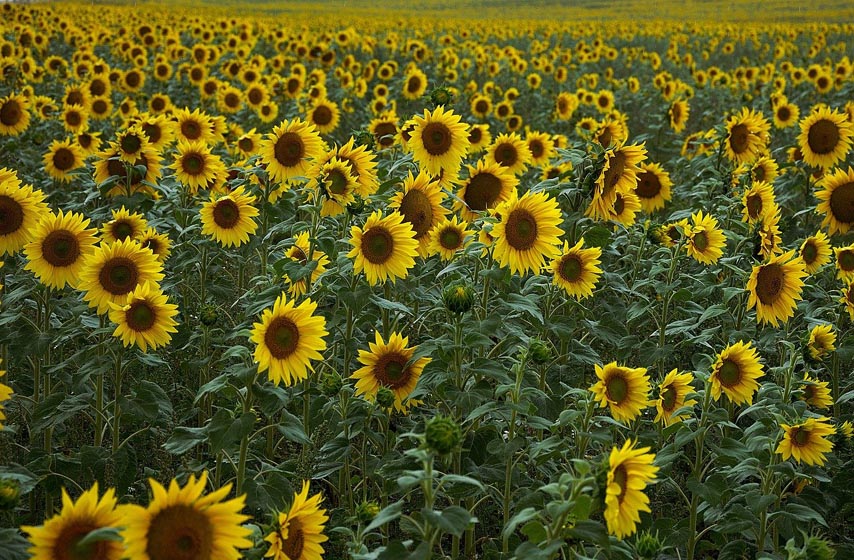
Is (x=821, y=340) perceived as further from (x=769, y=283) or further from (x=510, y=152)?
(x=510, y=152)

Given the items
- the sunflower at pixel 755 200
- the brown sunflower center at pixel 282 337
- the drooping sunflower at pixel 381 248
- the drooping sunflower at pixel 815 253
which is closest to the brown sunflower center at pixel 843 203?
the sunflower at pixel 755 200

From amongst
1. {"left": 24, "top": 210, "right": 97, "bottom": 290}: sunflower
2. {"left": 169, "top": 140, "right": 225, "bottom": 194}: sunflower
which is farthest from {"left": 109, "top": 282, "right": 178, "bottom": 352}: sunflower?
{"left": 169, "top": 140, "right": 225, "bottom": 194}: sunflower

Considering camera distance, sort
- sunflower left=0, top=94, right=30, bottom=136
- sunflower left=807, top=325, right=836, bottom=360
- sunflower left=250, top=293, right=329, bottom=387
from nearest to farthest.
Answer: sunflower left=250, top=293, right=329, bottom=387 < sunflower left=807, top=325, right=836, bottom=360 < sunflower left=0, top=94, right=30, bottom=136

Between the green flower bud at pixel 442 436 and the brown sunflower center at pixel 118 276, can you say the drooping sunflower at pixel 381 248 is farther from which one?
the green flower bud at pixel 442 436

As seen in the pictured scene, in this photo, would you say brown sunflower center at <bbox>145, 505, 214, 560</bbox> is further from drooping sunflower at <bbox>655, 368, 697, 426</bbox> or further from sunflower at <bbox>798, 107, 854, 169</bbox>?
sunflower at <bbox>798, 107, 854, 169</bbox>

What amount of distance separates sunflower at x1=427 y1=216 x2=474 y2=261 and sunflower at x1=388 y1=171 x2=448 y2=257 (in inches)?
1.4

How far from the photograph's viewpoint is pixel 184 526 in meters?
1.88

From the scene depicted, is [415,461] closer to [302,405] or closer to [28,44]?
[302,405]

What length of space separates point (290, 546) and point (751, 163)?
4926 mm

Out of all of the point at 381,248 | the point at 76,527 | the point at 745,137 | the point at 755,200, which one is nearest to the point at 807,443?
the point at 381,248

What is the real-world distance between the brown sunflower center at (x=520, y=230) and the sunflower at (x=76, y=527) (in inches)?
76.6

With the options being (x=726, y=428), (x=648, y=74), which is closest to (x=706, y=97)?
(x=648, y=74)

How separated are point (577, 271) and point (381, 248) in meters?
0.95

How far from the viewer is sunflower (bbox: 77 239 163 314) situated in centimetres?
327
